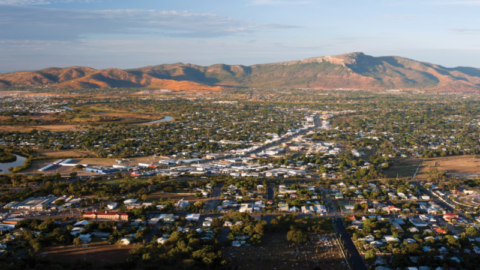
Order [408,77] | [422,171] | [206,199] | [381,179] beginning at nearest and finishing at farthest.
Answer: [206,199], [381,179], [422,171], [408,77]

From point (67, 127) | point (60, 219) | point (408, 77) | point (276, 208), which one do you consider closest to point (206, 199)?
point (276, 208)

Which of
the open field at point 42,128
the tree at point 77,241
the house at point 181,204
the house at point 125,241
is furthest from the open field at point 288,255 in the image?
the open field at point 42,128

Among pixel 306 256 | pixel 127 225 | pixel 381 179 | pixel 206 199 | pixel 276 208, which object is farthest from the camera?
pixel 381 179

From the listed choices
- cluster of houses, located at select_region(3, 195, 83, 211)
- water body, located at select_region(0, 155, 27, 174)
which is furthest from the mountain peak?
cluster of houses, located at select_region(3, 195, 83, 211)

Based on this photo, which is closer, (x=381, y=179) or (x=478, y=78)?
(x=381, y=179)

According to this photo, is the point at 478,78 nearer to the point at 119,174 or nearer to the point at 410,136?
the point at 410,136

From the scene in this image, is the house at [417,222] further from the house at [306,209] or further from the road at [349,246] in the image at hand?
the house at [306,209]

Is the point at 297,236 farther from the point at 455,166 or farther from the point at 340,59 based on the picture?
the point at 340,59
